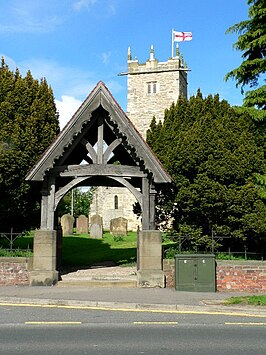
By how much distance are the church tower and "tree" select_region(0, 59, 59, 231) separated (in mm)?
38076

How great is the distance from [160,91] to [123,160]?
1585 inches

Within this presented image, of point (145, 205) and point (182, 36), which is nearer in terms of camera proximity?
point (145, 205)

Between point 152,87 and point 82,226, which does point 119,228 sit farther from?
point 152,87

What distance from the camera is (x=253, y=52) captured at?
1698 centimetres

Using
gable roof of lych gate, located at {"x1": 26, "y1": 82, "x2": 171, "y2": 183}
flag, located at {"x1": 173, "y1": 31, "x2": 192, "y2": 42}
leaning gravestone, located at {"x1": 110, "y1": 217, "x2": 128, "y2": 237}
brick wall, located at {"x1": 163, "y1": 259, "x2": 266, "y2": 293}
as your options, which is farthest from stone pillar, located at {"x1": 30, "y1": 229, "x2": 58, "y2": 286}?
flag, located at {"x1": 173, "y1": 31, "x2": 192, "y2": 42}

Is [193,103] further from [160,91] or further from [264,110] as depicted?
[160,91]

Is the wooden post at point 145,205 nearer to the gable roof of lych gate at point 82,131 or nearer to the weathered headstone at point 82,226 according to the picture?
the gable roof of lych gate at point 82,131

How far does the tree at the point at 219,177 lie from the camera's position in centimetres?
1529

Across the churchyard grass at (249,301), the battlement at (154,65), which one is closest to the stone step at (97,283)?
the churchyard grass at (249,301)

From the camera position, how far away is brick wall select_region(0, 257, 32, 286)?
564 inches
